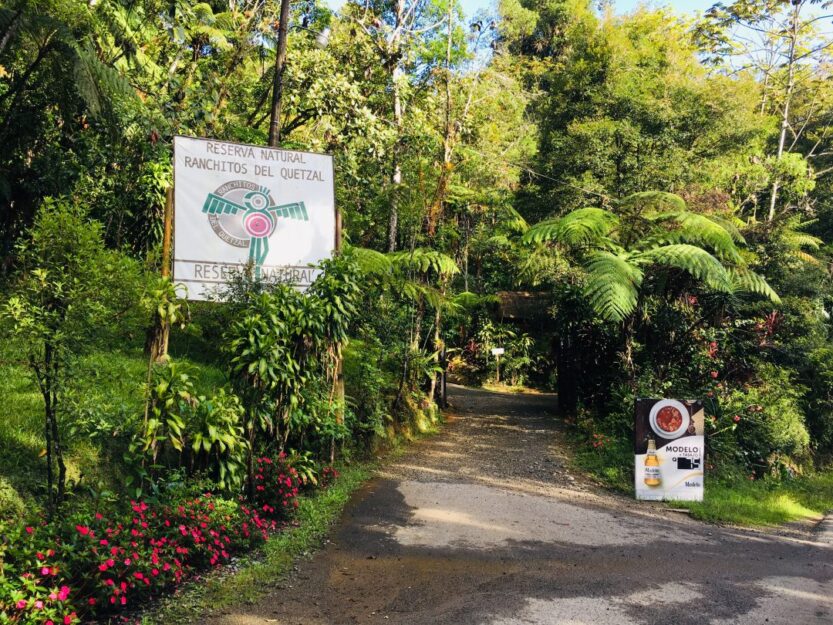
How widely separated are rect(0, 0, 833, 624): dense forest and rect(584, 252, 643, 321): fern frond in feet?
0.25

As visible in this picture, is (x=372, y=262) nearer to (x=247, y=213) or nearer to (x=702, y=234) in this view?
(x=247, y=213)

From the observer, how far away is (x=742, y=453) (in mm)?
10844

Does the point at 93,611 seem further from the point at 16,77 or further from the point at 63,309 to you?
the point at 16,77

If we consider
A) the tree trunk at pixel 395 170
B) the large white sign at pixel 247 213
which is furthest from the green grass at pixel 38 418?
the tree trunk at pixel 395 170

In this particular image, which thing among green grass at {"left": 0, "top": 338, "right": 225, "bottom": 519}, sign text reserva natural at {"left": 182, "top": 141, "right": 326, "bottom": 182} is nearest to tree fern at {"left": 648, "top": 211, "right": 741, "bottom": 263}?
sign text reserva natural at {"left": 182, "top": 141, "right": 326, "bottom": 182}

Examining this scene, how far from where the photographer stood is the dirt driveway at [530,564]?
4934 mm

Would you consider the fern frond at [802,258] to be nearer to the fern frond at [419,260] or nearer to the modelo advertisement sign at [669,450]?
the modelo advertisement sign at [669,450]

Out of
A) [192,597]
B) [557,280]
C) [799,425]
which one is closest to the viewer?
[192,597]

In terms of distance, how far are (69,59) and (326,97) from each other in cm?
405

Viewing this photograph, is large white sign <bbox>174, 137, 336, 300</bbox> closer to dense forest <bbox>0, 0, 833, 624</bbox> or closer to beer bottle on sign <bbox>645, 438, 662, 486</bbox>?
dense forest <bbox>0, 0, 833, 624</bbox>

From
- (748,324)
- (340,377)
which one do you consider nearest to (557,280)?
(748,324)

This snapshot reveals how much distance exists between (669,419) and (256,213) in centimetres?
598

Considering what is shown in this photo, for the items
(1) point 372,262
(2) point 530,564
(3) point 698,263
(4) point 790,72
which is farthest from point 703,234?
(4) point 790,72

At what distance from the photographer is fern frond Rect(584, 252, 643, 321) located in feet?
32.5
